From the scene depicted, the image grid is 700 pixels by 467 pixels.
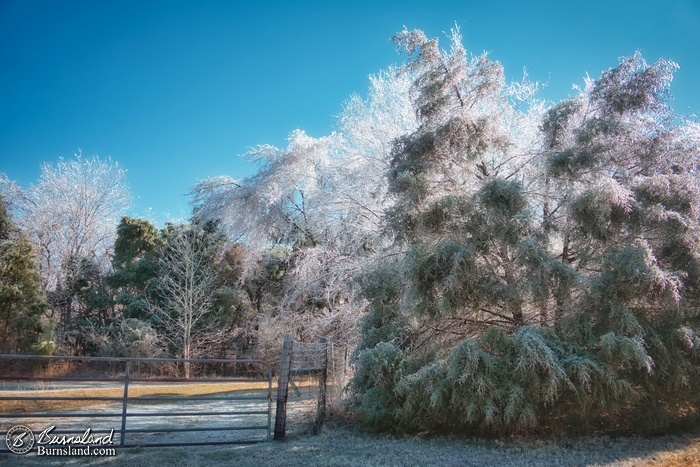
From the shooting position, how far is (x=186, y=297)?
64.2ft

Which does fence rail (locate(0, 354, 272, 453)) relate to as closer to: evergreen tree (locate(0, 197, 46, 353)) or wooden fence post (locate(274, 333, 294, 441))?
wooden fence post (locate(274, 333, 294, 441))

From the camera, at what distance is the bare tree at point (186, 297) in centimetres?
1969

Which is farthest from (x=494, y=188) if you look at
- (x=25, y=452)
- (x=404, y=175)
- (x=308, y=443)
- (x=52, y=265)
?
(x=52, y=265)

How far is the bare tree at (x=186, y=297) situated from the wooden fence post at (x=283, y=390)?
13744 millimetres

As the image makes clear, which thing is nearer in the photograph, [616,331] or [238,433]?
[616,331]

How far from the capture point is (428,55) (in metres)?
9.12

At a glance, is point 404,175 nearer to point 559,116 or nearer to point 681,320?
point 559,116

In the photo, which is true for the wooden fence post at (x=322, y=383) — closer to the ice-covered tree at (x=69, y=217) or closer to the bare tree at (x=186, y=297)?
the bare tree at (x=186, y=297)

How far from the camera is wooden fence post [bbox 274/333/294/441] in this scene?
6.62 meters

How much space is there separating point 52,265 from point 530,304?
23.4 m

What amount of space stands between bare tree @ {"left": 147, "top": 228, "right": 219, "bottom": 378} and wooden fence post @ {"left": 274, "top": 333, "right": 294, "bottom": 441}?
1374 centimetres

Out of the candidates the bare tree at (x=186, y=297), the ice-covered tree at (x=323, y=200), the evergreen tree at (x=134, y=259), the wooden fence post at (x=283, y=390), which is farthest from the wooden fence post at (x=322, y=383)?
the evergreen tree at (x=134, y=259)

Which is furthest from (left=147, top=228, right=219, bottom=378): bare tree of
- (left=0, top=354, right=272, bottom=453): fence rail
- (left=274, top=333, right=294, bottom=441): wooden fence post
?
(left=274, top=333, right=294, bottom=441): wooden fence post

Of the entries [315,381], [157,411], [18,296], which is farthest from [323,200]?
[18,296]
